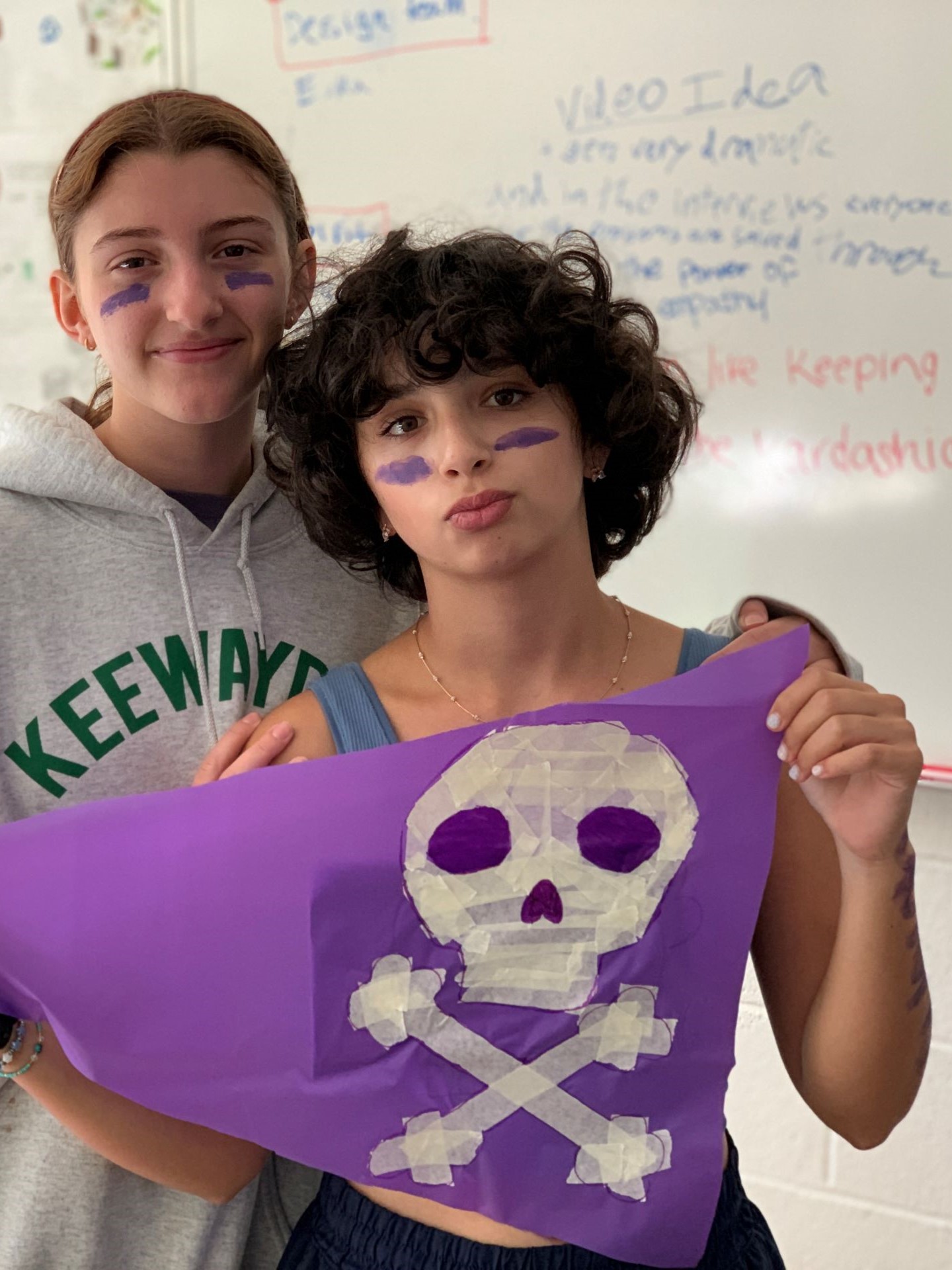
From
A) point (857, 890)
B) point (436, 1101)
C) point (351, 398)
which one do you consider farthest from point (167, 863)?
point (857, 890)

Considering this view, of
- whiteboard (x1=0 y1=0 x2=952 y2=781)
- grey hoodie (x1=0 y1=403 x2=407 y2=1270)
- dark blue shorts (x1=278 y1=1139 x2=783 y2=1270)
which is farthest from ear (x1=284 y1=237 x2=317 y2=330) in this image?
dark blue shorts (x1=278 y1=1139 x2=783 y2=1270)

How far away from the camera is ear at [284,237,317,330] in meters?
1.20

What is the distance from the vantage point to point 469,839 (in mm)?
949

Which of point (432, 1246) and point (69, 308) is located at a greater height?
point (69, 308)

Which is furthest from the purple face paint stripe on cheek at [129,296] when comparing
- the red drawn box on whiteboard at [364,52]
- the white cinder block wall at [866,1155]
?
the white cinder block wall at [866,1155]

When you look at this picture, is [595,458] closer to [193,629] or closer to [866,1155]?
[193,629]

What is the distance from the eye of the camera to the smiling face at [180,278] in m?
1.08

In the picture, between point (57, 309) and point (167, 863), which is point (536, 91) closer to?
point (57, 309)

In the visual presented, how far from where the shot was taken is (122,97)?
221cm

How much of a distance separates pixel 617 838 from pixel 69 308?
2.34 ft

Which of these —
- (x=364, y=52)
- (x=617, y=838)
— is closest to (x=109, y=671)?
(x=617, y=838)

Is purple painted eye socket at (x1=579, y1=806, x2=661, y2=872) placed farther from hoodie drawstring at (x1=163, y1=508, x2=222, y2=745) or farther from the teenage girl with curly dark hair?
hoodie drawstring at (x1=163, y1=508, x2=222, y2=745)

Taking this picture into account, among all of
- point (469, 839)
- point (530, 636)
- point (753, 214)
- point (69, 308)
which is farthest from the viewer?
point (753, 214)

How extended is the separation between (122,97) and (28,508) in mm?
1413
